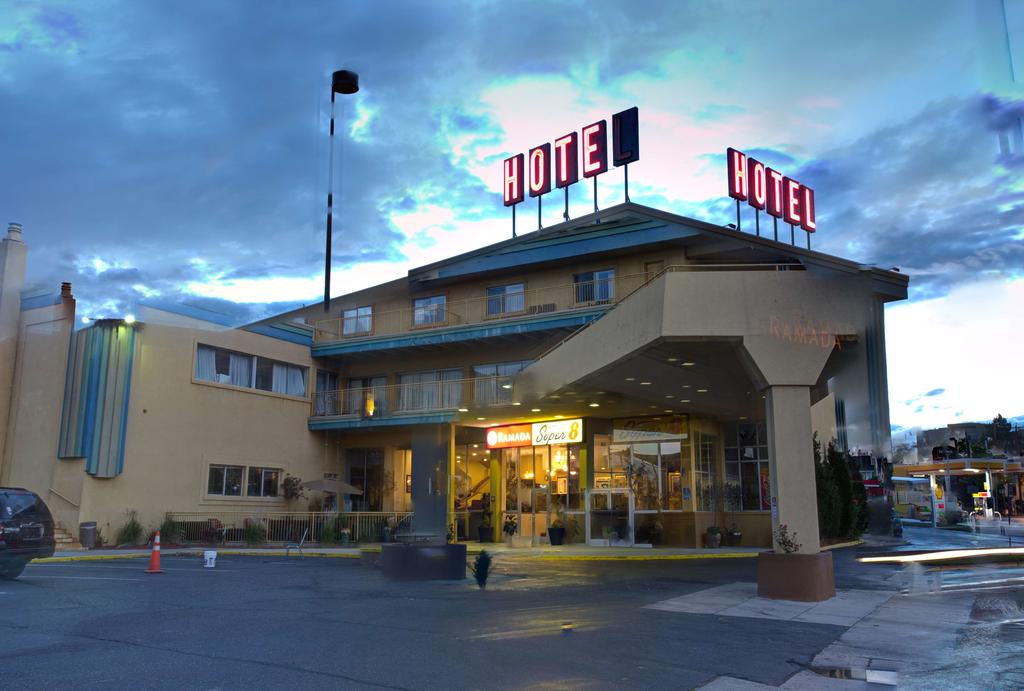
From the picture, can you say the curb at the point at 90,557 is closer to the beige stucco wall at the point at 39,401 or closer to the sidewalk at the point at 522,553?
the sidewalk at the point at 522,553

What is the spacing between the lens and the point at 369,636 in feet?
31.7

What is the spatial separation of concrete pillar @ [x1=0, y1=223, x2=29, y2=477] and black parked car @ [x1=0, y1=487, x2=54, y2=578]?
Result: 1403 cm

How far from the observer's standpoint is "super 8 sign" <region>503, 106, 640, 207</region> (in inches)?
1235

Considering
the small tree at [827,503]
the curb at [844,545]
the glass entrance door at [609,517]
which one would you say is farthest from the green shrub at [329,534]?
the small tree at [827,503]

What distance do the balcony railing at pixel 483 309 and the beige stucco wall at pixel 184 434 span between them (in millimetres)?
3675

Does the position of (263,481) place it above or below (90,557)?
above

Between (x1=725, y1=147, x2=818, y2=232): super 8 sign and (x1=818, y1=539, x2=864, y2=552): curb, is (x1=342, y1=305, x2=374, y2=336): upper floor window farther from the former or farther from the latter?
(x1=818, y1=539, x2=864, y2=552): curb

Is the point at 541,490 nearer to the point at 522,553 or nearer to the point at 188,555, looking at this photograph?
the point at 522,553

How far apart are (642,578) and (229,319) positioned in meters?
18.9

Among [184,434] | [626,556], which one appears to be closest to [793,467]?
[626,556]

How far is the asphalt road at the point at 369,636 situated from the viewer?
7.55 meters

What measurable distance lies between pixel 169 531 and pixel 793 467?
21.1 m

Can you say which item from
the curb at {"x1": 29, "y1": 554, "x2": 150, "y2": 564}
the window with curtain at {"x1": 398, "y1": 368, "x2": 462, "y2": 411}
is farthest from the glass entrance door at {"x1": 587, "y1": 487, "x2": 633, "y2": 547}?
the curb at {"x1": 29, "y1": 554, "x2": 150, "y2": 564}

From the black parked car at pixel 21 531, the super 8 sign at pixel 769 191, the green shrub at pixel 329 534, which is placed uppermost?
the super 8 sign at pixel 769 191
